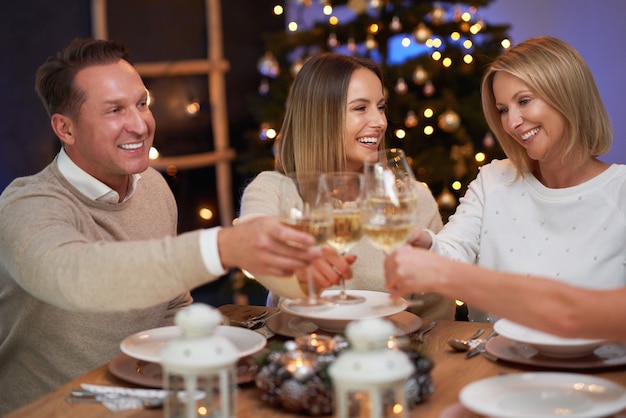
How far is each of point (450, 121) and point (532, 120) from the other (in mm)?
2018

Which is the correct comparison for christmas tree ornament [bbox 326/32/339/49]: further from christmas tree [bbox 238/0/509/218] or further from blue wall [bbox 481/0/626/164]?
blue wall [bbox 481/0/626/164]

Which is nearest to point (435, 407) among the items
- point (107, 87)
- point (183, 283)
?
point (183, 283)

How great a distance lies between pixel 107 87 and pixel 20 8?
2496mm

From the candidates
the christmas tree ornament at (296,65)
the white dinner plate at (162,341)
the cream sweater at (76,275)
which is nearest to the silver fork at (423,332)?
the white dinner plate at (162,341)

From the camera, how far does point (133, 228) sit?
8.44ft

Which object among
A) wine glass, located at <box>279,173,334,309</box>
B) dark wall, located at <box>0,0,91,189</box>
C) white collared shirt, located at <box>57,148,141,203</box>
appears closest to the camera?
wine glass, located at <box>279,173,334,309</box>

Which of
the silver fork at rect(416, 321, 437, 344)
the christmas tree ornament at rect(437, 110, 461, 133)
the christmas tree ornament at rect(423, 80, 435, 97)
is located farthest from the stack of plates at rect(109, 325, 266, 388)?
the christmas tree ornament at rect(423, 80, 435, 97)

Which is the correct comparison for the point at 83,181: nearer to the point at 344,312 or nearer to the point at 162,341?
the point at 162,341

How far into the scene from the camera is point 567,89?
8.27 ft

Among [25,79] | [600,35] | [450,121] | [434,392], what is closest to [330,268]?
[434,392]

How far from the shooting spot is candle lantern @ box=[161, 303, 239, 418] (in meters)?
1.38

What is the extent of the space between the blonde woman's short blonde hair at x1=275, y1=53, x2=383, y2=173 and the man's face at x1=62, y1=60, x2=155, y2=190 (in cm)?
58

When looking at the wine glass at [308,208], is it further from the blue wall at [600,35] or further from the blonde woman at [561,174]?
the blue wall at [600,35]

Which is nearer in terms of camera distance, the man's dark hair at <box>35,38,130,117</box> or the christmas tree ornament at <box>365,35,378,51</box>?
the man's dark hair at <box>35,38,130,117</box>
